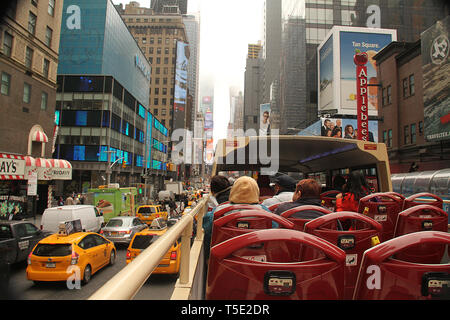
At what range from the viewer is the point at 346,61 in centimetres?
5041

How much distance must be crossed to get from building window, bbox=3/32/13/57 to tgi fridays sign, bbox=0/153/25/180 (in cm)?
865

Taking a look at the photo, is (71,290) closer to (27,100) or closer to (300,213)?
(300,213)

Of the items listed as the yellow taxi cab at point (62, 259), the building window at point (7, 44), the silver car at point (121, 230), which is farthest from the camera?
the building window at point (7, 44)

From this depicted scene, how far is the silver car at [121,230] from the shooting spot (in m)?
15.3

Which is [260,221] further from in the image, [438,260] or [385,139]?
[385,139]

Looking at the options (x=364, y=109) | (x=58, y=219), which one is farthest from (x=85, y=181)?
(x=364, y=109)

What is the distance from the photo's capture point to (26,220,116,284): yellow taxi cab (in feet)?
29.5

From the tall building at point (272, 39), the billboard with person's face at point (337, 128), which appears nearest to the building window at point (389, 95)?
the billboard with person's face at point (337, 128)

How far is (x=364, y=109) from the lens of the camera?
28.7 metres

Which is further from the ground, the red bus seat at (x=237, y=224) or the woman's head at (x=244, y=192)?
the woman's head at (x=244, y=192)

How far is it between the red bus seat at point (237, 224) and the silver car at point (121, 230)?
13.6 metres

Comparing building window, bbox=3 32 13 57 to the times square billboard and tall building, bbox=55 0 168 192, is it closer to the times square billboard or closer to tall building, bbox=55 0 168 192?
tall building, bbox=55 0 168 192

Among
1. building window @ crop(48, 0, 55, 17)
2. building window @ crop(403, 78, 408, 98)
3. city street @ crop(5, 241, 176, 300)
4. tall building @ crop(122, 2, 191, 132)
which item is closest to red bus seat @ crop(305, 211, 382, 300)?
city street @ crop(5, 241, 176, 300)

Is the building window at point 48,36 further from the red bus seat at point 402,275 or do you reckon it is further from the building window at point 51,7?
the red bus seat at point 402,275
